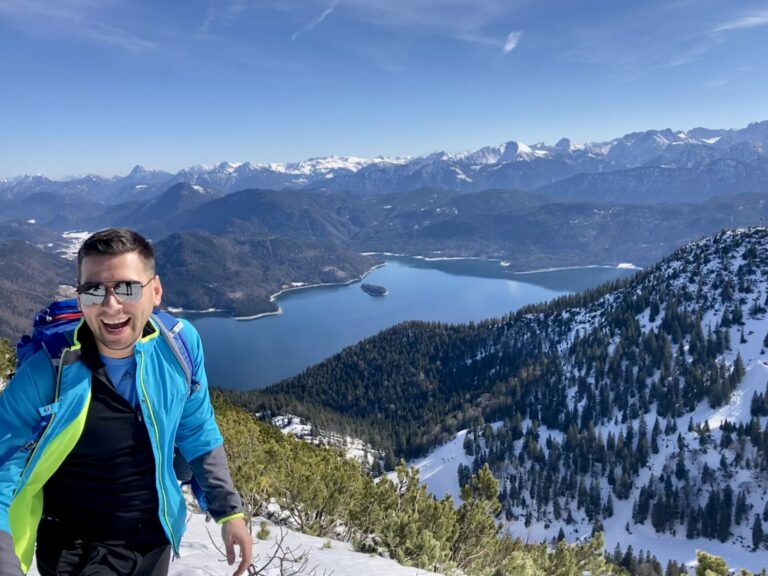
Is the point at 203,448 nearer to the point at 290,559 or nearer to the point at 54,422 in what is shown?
the point at 54,422

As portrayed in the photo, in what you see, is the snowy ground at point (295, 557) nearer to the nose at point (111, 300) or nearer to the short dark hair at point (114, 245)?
the nose at point (111, 300)

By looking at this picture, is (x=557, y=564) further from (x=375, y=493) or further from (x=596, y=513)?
(x=596, y=513)

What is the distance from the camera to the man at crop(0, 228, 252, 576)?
3186mm

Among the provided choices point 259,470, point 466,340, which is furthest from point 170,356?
point 466,340

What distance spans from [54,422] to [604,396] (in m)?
146

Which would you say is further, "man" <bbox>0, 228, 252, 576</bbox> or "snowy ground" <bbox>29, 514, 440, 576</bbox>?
"snowy ground" <bbox>29, 514, 440, 576</bbox>

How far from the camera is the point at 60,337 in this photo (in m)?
3.24

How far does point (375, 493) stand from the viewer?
14.2 m

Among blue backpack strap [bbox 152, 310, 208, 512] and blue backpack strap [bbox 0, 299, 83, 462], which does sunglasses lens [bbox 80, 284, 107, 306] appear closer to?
blue backpack strap [bbox 0, 299, 83, 462]

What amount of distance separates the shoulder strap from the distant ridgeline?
112050 mm

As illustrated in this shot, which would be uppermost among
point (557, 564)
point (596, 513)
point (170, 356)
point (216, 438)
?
point (170, 356)

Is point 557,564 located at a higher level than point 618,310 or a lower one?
higher

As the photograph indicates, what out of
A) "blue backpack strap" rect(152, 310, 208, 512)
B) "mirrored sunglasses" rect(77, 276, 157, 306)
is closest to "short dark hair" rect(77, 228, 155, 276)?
→ "mirrored sunglasses" rect(77, 276, 157, 306)

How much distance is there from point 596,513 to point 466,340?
9189 centimetres
